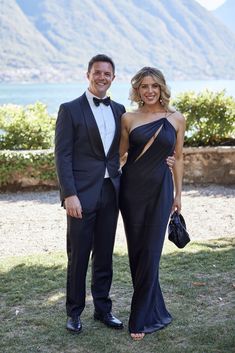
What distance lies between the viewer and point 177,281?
16.7 ft

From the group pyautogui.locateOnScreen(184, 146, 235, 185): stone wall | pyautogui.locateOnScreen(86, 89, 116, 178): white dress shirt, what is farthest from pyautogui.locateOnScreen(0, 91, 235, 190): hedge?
pyautogui.locateOnScreen(86, 89, 116, 178): white dress shirt

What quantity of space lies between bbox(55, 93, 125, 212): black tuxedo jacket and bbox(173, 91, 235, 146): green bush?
21.9ft

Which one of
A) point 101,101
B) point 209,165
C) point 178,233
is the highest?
point 101,101

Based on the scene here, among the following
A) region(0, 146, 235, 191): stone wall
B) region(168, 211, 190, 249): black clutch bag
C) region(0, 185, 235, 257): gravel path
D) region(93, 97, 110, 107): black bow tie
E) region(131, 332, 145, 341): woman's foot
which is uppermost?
region(93, 97, 110, 107): black bow tie

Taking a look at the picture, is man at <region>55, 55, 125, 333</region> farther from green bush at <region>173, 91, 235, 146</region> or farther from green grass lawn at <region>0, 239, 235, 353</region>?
green bush at <region>173, 91, 235, 146</region>

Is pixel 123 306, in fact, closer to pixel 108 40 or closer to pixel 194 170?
pixel 194 170

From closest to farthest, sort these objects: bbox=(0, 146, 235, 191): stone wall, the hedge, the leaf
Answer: the leaf → bbox=(0, 146, 235, 191): stone wall → the hedge

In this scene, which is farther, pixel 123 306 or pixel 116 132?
pixel 123 306

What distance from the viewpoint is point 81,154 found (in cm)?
379

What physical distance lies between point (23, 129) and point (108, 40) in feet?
541

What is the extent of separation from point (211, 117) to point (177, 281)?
18.9ft

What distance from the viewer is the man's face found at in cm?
376

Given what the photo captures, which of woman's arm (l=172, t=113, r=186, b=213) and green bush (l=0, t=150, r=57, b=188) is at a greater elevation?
woman's arm (l=172, t=113, r=186, b=213)

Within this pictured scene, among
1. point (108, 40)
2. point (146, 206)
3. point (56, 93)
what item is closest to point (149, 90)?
point (146, 206)
